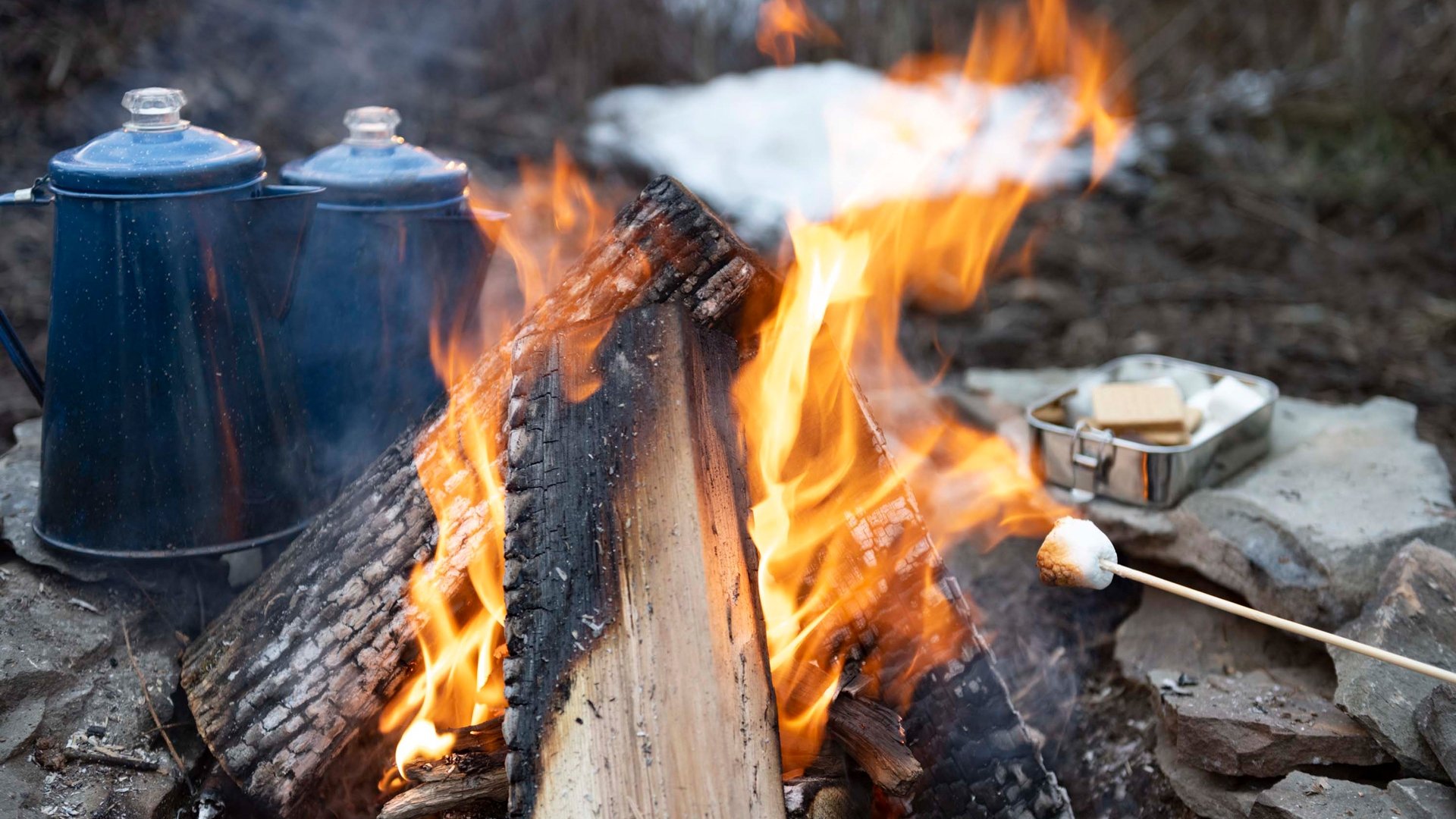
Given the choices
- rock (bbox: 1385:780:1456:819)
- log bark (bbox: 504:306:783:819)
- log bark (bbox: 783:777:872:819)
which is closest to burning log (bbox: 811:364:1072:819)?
log bark (bbox: 783:777:872:819)

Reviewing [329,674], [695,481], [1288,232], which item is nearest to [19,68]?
[329,674]

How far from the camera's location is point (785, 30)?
6871 millimetres

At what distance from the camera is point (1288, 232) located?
544 centimetres

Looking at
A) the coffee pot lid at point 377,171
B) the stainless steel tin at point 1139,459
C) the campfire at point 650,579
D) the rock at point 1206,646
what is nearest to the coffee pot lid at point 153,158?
the coffee pot lid at point 377,171

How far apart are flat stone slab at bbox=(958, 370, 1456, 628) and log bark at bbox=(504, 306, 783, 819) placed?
1364 mm

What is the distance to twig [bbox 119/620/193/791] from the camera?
192cm

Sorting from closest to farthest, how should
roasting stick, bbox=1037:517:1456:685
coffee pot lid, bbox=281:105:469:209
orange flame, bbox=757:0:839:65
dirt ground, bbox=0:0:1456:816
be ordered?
1. roasting stick, bbox=1037:517:1456:685
2. coffee pot lid, bbox=281:105:469:209
3. dirt ground, bbox=0:0:1456:816
4. orange flame, bbox=757:0:839:65

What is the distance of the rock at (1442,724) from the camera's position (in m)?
1.75

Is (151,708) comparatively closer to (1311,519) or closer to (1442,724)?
(1442,724)

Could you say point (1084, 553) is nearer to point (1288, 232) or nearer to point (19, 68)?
point (1288, 232)

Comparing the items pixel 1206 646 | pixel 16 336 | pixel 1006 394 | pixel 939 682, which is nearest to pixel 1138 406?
pixel 1206 646

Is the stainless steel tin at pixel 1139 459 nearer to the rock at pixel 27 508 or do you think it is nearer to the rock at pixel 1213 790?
the rock at pixel 1213 790

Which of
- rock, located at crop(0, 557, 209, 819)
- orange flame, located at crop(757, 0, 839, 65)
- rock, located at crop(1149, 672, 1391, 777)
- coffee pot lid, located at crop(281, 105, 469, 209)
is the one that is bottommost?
rock, located at crop(1149, 672, 1391, 777)

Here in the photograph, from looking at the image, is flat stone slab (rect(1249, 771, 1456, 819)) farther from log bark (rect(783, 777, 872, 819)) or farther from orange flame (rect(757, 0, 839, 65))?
orange flame (rect(757, 0, 839, 65))
